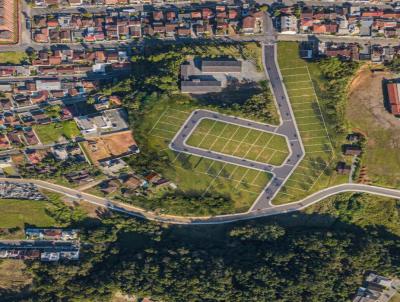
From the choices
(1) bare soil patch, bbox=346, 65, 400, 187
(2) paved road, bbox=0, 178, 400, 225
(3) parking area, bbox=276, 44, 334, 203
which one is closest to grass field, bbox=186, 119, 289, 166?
(3) parking area, bbox=276, 44, 334, 203

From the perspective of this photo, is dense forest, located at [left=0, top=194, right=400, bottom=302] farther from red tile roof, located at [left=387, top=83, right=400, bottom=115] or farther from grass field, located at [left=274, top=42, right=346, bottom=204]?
red tile roof, located at [left=387, top=83, right=400, bottom=115]

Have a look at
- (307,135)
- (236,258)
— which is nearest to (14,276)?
(236,258)

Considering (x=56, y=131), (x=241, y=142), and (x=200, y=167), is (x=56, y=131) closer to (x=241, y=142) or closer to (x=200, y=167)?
(x=200, y=167)

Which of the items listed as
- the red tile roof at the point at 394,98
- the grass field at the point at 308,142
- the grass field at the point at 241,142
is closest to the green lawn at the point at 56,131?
the grass field at the point at 241,142

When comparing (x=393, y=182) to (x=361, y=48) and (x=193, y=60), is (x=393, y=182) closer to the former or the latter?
(x=361, y=48)

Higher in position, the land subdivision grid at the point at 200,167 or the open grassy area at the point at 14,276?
the land subdivision grid at the point at 200,167

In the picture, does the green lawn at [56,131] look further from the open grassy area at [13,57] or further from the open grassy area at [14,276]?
the open grassy area at [14,276]
